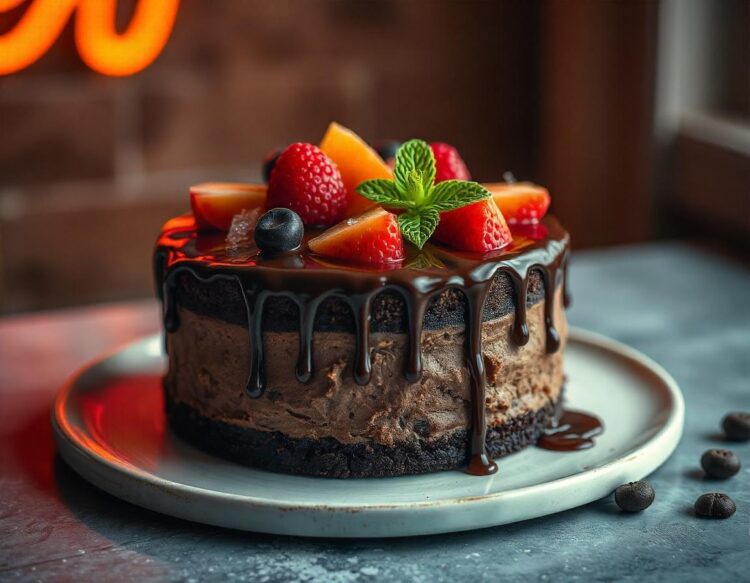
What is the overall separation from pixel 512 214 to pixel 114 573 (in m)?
0.89

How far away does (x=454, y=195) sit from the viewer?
169cm

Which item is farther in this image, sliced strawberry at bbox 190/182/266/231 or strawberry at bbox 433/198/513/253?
sliced strawberry at bbox 190/182/266/231

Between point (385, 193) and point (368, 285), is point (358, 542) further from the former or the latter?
point (385, 193)

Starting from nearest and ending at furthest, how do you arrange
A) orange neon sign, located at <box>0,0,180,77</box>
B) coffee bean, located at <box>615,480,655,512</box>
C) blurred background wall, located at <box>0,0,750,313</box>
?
coffee bean, located at <box>615,480,655,512</box>
orange neon sign, located at <box>0,0,180,77</box>
blurred background wall, located at <box>0,0,750,313</box>

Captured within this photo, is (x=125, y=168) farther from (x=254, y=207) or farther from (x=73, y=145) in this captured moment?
(x=254, y=207)

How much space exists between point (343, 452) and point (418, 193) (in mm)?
423

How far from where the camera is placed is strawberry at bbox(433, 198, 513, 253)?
1678 millimetres

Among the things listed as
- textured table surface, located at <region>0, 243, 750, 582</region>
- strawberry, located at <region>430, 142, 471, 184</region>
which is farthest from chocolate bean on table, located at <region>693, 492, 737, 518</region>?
strawberry, located at <region>430, 142, 471, 184</region>

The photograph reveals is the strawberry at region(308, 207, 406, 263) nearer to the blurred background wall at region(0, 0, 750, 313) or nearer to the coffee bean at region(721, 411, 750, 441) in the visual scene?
the coffee bean at region(721, 411, 750, 441)

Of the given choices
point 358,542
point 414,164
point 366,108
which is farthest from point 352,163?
point 366,108

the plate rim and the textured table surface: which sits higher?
the plate rim

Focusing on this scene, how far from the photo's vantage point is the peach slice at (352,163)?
5.98ft

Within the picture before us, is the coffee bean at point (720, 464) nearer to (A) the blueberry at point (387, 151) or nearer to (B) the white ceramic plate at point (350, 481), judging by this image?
(B) the white ceramic plate at point (350, 481)

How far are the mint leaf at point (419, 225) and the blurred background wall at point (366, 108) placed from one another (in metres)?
1.95
